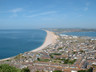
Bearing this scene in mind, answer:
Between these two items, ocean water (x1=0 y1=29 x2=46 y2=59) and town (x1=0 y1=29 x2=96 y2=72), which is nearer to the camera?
town (x1=0 y1=29 x2=96 y2=72)

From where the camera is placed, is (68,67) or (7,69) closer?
(7,69)

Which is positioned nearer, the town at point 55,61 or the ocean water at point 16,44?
the town at point 55,61

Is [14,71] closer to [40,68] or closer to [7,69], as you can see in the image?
[7,69]

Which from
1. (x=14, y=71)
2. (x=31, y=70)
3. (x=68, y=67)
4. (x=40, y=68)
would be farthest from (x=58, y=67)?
(x=14, y=71)

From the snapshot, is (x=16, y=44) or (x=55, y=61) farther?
(x=16, y=44)

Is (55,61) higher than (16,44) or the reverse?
higher

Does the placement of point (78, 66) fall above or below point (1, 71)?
below

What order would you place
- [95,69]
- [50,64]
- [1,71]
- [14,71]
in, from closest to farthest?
[1,71] < [14,71] < [95,69] < [50,64]

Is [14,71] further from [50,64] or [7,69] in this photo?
[50,64]

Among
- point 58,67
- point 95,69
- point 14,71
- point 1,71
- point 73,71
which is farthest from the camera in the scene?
point 58,67
